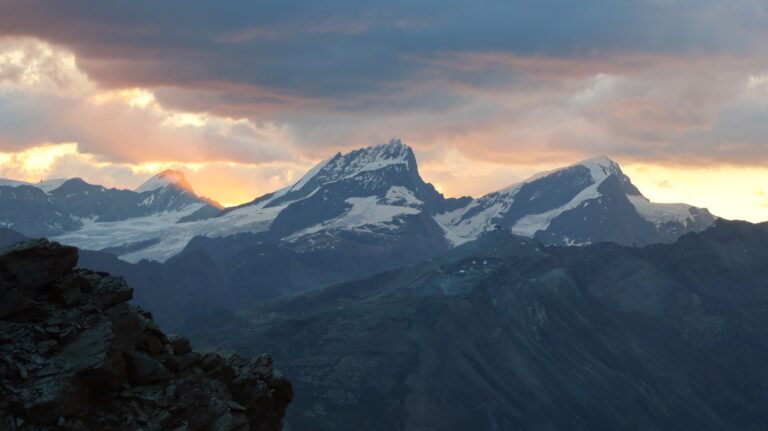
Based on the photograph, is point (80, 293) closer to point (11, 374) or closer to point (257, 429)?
point (11, 374)

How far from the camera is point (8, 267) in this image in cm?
6925

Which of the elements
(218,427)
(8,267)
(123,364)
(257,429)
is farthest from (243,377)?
(8,267)

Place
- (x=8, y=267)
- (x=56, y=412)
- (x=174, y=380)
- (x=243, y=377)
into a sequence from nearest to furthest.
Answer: (x=56, y=412) < (x=8, y=267) < (x=174, y=380) < (x=243, y=377)

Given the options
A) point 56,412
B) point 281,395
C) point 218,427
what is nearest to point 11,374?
point 56,412

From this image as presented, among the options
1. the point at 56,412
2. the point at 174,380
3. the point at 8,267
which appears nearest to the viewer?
the point at 56,412

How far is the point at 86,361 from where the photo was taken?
67375 millimetres

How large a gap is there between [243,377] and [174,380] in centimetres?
1083

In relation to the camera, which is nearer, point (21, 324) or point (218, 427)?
point (21, 324)

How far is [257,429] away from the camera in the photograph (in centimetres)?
8625

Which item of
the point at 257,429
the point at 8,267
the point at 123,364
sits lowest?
the point at 257,429

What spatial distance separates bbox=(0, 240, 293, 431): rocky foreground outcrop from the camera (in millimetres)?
65062

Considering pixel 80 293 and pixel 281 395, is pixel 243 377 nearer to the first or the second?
pixel 281 395

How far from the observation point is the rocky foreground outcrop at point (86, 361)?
65.1m

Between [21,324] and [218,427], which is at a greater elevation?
[21,324]
